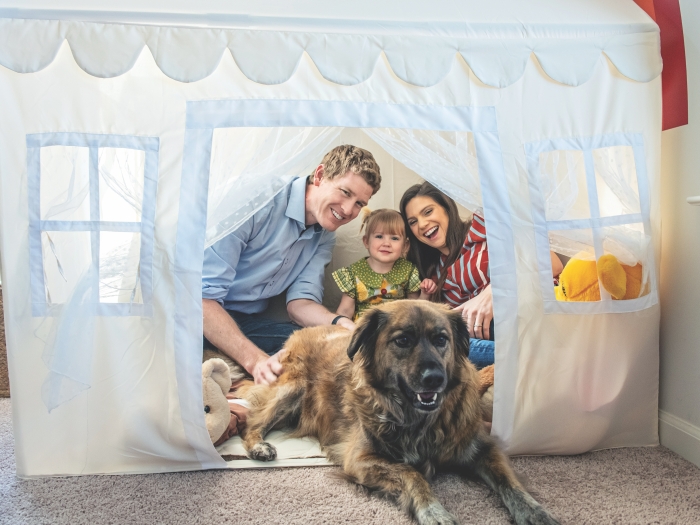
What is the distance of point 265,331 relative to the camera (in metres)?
3.14

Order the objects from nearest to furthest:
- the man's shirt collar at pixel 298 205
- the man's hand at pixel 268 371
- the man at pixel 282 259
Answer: the man's hand at pixel 268 371
the man at pixel 282 259
the man's shirt collar at pixel 298 205

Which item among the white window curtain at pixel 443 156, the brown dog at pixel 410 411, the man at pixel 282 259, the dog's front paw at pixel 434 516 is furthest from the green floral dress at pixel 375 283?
the dog's front paw at pixel 434 516

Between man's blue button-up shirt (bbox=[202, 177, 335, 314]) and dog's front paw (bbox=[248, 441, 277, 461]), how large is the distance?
35.1 inches

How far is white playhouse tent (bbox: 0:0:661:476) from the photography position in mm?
1940

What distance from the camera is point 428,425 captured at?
2.00 meters

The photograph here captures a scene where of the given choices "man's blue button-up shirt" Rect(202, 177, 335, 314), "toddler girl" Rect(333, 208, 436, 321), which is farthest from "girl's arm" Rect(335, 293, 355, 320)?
"man's blue button-up shirt" Rect(202, 177, 335, 314)

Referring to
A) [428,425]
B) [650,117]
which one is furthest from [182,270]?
[650,117]

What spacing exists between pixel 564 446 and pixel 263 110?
1.63 metres

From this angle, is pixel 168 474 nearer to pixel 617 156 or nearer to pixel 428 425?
pixel 428 425

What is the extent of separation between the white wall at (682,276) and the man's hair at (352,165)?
1.29 metres

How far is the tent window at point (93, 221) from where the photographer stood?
1962mm

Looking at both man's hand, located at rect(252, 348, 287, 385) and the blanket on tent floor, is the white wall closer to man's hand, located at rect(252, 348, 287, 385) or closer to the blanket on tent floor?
the blanket on tent floor

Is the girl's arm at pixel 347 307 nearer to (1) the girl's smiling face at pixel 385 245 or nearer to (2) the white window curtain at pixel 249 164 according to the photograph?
(1) the girl's smiling face at pixel 385 245

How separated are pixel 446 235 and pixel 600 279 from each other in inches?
44.2
